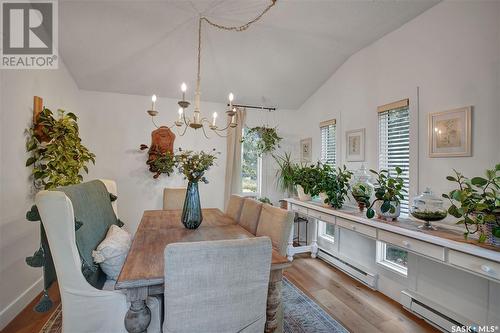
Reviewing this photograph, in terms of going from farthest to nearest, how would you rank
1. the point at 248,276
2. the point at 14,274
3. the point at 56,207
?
the point at 14,274 < the point at 56,207 < the point at 248,276

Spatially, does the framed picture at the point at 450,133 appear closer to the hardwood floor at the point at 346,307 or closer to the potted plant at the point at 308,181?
the potted plant at the point at 308,181

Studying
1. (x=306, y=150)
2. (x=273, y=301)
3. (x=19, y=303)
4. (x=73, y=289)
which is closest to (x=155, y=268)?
(x=73, y=289)

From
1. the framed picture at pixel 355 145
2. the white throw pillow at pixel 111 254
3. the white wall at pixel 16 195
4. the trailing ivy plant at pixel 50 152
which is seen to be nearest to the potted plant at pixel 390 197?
the framed picture at pixel 355 145

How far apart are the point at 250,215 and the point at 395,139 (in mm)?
1783

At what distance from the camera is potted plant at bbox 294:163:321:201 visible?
3.24m

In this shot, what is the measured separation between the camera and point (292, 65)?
344 centimetres

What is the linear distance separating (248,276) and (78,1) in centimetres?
294

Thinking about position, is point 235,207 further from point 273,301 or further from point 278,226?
point 273,301

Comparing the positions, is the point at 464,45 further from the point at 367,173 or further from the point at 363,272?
the point at 363,272

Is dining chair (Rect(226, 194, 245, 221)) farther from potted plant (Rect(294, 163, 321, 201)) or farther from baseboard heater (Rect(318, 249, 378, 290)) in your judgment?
baseboard heater (Rect(318, 249, 378, 290))

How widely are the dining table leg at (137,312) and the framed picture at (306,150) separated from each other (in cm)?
340

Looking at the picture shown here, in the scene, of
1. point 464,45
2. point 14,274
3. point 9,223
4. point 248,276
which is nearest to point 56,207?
point 248,276

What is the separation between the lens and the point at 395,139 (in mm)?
2607

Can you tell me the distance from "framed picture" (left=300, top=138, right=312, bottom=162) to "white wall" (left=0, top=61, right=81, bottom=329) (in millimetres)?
3618
